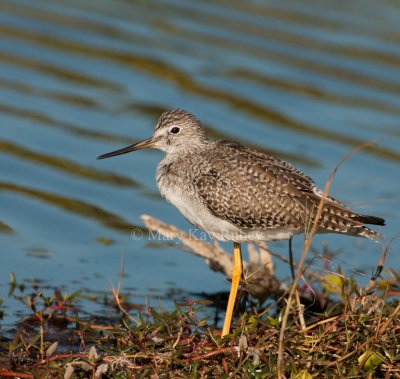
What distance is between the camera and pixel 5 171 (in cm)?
1170

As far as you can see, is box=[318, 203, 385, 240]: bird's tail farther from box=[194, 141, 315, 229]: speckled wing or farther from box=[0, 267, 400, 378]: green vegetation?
box=[0, 267, 400, 378]: green vegetation

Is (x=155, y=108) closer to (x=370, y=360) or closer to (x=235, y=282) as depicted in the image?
(x=235, y=282)

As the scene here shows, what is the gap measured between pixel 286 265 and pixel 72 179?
9.63 feet

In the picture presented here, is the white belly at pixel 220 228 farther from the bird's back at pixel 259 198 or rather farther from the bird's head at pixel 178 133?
the bird's head at pixel 178 133

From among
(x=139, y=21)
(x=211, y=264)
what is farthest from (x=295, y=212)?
(x=139, y=21)

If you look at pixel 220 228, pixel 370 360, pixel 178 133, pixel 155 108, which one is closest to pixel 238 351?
pixel 370 360

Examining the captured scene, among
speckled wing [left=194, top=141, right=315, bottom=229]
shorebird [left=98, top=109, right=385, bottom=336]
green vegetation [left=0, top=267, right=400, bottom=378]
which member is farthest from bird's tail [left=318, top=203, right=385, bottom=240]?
green vegetation [left=0, top=267, right=400, bottom=378]

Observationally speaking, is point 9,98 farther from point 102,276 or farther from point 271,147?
point 102,276

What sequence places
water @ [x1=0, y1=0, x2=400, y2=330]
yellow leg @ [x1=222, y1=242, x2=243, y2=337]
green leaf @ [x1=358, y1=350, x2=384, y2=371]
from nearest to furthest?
green leaf @ [x1=358, y1=350, x2=384, y2=371]
yellow leg @ [x1=222, y1=242, x2=243, y2=337]
water @ [x1=0, y1=0, x2=400, y2=330]

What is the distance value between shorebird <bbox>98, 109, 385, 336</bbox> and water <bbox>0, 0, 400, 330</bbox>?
88 cm

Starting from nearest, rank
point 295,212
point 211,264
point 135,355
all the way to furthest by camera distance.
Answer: point 135,355
point 295,212
point 211,264

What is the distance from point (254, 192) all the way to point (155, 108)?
5.68 meters

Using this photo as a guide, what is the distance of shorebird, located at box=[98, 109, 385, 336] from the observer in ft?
26.1

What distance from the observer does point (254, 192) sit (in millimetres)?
8023
